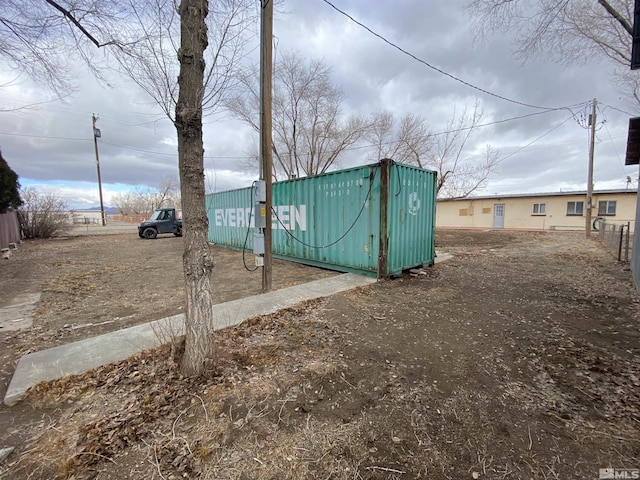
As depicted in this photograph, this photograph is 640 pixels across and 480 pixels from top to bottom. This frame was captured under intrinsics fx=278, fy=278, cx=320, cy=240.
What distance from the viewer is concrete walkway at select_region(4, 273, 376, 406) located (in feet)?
8.43

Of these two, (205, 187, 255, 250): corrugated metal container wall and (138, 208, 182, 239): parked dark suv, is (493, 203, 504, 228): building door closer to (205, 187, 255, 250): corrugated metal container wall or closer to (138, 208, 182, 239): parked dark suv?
(205, 187, 255, 250): corrugated metal container wall

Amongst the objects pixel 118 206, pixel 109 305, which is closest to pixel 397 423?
pixel 109 305

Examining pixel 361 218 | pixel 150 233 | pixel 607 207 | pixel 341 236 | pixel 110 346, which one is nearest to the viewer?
pixel 110 346

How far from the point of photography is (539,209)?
72.1 ft

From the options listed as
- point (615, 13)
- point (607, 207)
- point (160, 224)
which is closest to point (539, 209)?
point (607, 207)

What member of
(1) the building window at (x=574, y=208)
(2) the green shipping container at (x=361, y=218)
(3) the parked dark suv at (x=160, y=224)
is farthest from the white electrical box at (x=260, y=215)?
(1) the building window at (x=574, y=208)

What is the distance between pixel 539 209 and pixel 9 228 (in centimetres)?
3301

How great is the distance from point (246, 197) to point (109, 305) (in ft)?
21.0

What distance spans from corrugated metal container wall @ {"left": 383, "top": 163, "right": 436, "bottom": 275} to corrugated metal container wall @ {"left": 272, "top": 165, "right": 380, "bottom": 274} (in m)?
0.37

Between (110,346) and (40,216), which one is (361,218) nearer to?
(110,346)

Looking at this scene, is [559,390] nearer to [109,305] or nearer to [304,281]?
[304,281]

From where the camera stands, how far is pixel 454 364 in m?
2.80
